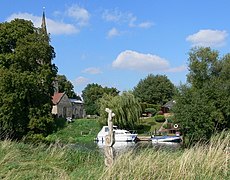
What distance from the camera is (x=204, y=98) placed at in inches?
1736

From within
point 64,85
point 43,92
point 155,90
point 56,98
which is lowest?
point 43,92

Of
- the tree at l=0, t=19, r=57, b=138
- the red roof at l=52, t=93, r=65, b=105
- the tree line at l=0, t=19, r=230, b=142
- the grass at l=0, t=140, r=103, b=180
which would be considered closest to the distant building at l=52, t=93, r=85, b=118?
the red roof at l=52, t=93, r=65, b=105

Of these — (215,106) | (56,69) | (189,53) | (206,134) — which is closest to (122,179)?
(206,134)

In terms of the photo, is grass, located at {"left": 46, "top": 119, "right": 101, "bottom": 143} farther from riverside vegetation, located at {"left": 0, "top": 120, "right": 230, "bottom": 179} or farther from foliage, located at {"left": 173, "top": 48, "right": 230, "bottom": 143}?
riverside vegetation, located at {"left": 0, "top": 120, "right": 230, "bottom": 179}

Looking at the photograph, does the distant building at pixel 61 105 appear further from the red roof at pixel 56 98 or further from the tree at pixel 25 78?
the tree at pixel 25 78

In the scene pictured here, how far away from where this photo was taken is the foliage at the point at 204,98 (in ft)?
137

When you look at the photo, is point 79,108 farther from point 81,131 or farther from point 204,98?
point 204,98

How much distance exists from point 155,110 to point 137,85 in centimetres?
2706

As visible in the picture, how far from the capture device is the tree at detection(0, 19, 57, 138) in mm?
43531

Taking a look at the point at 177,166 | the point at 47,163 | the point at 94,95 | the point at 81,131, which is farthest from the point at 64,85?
the point at 177,166

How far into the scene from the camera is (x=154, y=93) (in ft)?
311

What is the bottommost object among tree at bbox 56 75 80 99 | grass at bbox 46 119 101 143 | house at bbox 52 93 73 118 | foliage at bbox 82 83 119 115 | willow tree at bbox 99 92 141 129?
grass at bbox 46 119 101 143

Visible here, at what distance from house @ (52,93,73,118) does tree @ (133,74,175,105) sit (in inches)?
762

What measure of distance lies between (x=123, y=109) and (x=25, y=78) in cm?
1341
